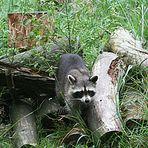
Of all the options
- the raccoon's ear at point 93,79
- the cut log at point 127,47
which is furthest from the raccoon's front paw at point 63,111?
the cut log at point 127,47

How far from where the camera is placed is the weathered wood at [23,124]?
563cm

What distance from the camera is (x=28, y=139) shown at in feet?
18.5

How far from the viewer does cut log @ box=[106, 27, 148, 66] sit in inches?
261

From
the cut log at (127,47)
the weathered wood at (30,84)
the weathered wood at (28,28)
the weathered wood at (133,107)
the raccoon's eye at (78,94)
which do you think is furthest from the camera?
the weathered wood at (28,28)

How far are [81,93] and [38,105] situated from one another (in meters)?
0.55

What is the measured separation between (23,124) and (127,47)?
185cm

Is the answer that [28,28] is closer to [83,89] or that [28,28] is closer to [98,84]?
[83,89]

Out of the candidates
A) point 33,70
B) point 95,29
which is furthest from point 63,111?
point 95,29

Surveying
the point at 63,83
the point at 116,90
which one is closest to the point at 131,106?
Answer: the point at 116,90

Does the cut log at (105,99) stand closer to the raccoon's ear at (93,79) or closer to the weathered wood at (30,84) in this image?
the raccoon's ear at (93,79)

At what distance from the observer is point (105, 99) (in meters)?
5.76

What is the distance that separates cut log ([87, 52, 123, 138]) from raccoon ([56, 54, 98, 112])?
0.11 meters

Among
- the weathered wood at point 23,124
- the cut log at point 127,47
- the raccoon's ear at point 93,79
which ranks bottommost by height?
the weathered wood at point 23,124

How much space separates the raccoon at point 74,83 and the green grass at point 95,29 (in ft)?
1.05
